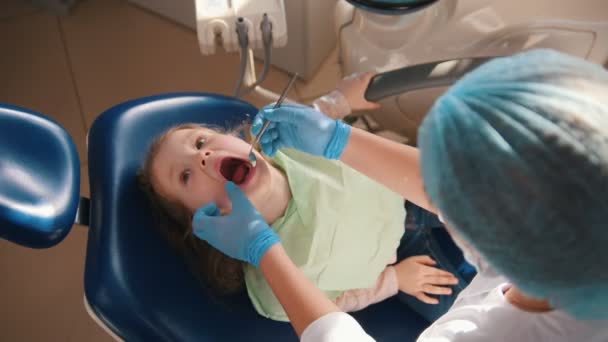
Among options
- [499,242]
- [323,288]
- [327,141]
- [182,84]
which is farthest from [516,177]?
[182,84]

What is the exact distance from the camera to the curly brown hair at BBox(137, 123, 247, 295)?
1.13 metres

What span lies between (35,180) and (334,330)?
0.55m

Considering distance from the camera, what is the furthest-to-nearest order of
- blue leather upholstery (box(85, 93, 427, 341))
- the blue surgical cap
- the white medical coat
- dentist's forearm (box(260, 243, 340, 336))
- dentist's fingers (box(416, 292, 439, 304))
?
dentist's fingers (box(416, 292, 439, 304)) < blue leather upholstery (box(85, 93, 427, 341)) < dentist's forearm (box(260, 243, 340, 336)) < the white medical coat < the blue surgical cap

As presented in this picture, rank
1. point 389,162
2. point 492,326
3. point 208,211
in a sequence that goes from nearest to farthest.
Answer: point 492,326
point 389,162
point 208,211

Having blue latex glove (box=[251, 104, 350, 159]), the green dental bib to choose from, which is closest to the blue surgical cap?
blue latex glove (box=[251, 104, 350, 159])

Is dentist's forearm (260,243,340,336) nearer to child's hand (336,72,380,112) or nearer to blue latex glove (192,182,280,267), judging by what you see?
blue latex glove (192,182,280,267)

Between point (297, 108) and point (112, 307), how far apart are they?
47 cm

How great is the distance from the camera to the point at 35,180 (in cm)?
95

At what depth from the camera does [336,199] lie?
1.21 metres

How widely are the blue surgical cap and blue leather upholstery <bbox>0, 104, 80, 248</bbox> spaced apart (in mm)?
620

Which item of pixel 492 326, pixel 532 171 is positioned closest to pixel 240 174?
pixel 492 326

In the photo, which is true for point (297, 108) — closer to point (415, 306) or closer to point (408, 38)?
point (408, 38)

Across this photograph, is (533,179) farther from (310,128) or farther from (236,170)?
(236,170)

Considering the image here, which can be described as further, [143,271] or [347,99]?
[347,99]
